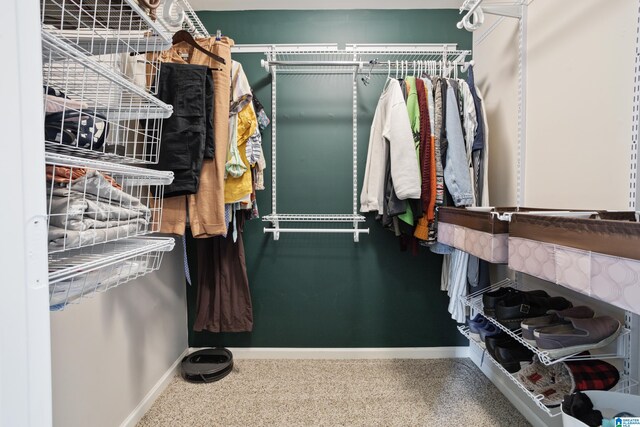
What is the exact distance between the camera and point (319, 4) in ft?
6.49

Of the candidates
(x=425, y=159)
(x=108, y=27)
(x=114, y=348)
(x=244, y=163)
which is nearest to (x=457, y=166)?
(x=425, y=159)

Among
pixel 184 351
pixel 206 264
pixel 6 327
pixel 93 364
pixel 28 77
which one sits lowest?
pixel 184 351

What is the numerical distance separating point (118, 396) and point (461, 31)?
118 inches

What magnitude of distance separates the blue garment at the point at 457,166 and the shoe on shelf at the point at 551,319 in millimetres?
622

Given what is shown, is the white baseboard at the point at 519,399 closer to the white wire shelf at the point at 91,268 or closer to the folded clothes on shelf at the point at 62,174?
the white wire shelf at the point at 91,268

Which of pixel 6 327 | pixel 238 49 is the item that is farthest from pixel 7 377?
pixel 238 49

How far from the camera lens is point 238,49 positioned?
1969 mm

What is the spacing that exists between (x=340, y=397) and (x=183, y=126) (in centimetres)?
169

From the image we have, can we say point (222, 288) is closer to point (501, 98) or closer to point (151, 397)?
point (151, 397)

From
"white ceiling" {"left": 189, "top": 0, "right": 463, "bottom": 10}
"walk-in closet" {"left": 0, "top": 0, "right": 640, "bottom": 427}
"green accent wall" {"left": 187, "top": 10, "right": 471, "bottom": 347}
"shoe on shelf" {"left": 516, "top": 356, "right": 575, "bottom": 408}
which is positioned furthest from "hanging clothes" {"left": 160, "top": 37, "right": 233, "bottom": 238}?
"shoe on shelf" {"left": 516, "top": 356, "right": 575, "bottom": 408}

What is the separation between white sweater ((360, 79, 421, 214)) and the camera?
4.98 ft

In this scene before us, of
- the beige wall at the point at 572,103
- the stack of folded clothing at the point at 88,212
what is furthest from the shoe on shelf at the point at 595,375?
the stack of folded clothing at the point at 88,212

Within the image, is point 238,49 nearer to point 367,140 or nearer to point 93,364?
point 367,140

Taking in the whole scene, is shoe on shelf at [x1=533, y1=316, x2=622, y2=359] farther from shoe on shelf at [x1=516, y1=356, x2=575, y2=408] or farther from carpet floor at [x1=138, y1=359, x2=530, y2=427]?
carpet floor at [x1=138, y1=359, x2=530, y2=427]
